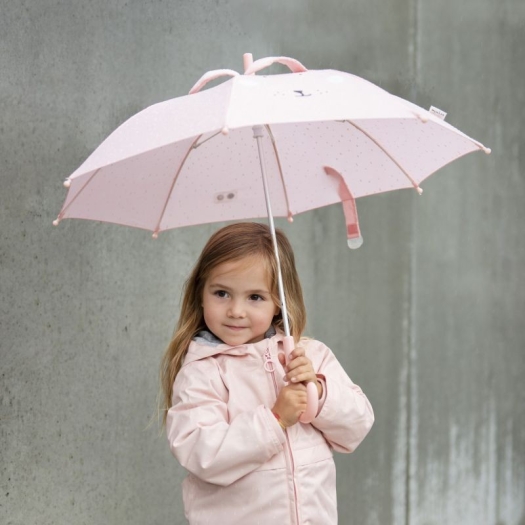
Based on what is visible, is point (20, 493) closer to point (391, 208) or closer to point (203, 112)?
point (203, 112)

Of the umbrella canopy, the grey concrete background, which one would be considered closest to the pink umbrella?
the umbrella canopy

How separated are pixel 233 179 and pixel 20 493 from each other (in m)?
1.27

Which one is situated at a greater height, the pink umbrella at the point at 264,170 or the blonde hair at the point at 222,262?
the pink umbrella at the point at 264,170

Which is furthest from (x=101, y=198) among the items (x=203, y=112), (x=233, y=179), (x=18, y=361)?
(x=18, y=361)

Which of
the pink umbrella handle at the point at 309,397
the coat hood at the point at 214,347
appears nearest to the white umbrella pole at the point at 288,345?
the pink umbrella handle at the point at 309,397

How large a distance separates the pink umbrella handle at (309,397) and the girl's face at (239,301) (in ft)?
0.45

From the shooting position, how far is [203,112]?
7.50ft

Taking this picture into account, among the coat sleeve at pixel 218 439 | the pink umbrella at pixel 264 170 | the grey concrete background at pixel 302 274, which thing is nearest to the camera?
the coat sleeve at pixel 218 439

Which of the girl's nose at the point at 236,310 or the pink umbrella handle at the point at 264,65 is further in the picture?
the girl's nose at the point at 236,310

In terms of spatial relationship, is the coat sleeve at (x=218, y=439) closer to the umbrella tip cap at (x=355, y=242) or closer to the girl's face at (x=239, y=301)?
the girl's face at (x=239, y=301)

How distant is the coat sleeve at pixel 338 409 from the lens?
2641 millimetres

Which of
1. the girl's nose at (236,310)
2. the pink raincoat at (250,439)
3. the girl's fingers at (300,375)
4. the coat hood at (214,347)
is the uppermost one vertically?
the girl's nose at (236,310)

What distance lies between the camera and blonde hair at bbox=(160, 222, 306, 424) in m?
2.74

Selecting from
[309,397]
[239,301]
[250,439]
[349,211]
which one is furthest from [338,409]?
[349,211]
